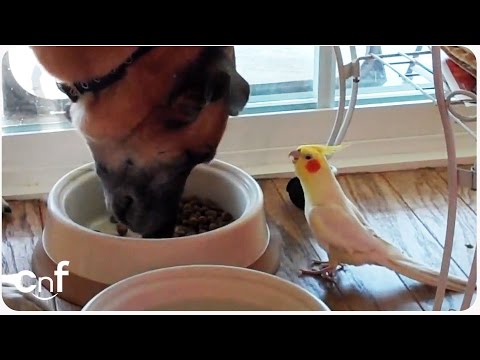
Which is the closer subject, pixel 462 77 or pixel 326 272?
pixel 462 77

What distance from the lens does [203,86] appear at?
3.03 feet

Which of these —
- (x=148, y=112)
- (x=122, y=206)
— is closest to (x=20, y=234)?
(x=122, y=206)

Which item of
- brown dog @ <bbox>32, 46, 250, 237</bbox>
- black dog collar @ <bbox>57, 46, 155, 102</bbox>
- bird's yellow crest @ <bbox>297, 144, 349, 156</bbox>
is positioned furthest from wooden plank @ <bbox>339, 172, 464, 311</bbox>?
black dog collar @ <bbox>57, 46, 155, 102</bbox>

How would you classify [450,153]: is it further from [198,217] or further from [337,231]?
[198,217]

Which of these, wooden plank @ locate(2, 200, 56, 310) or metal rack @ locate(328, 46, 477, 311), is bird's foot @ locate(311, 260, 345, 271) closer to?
metal rack @ locate(328, 46, 477, 311)

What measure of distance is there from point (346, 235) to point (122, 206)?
0.27m

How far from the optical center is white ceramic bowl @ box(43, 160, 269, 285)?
0.93 metres

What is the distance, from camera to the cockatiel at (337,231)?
990 mm
